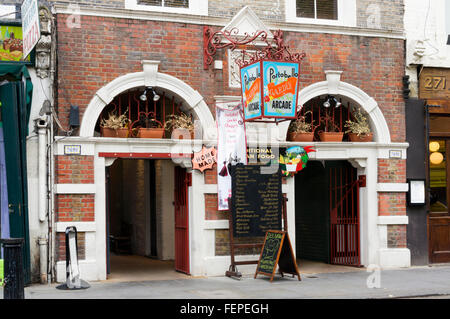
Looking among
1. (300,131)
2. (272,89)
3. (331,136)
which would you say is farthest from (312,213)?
(272,89)

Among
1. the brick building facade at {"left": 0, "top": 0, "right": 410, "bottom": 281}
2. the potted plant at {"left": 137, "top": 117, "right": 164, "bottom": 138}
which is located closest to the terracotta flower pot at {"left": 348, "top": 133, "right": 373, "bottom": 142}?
the brick building facade at {"left": 0, "top": 0, "right": 410, "bottom": 281}

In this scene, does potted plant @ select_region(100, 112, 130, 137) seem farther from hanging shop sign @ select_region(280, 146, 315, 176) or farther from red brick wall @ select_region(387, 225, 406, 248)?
red brick wall @ select_region(387, 225, 406, 248)

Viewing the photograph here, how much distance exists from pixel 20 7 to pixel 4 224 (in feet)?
12.1

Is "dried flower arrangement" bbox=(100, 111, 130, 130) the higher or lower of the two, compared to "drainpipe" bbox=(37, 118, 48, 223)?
higher

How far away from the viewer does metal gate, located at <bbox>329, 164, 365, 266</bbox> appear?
14.1m

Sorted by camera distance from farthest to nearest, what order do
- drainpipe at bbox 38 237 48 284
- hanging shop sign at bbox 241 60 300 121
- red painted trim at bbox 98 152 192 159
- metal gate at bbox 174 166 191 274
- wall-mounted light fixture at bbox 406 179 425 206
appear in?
wall-mounted light fixture at bbox 406 179 425 206 < metal gate at bbox 174 166 191 274 < red painted trim at bbox 98 152 192 159 < drainpipe at bbox 38 237 48 284 < hanging shop sign at bbox 241 60 300 121

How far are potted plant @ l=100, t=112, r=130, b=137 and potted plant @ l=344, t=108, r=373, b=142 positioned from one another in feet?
15.1

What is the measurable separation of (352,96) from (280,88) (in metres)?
2.68

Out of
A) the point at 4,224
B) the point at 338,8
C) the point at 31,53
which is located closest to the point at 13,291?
the point at 4,224

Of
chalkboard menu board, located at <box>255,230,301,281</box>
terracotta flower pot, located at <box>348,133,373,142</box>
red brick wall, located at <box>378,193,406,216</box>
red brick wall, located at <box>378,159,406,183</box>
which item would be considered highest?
terracotta flower pot, located at <box>348,133,373,142</box>

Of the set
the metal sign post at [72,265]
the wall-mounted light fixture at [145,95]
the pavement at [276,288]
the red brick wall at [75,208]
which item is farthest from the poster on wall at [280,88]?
the metal sign post at [72,265]

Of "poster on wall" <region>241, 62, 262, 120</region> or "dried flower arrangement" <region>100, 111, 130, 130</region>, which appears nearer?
"poster on wall" <region>241, 62, 262, 120</region>

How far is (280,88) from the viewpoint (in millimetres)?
11445

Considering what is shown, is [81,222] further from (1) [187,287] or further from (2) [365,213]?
(2) [365,213]
